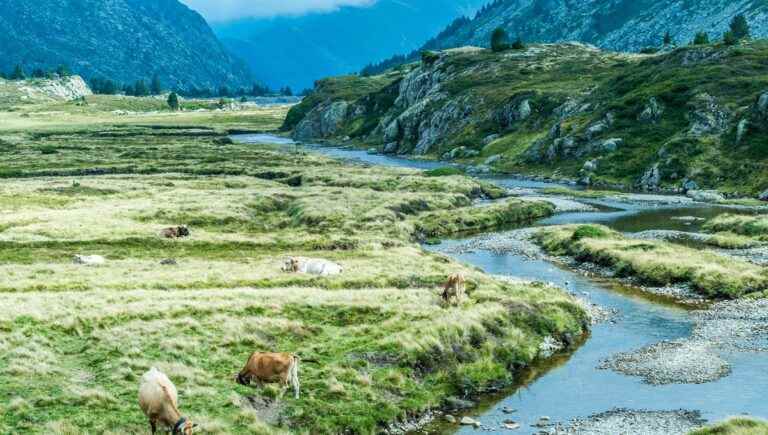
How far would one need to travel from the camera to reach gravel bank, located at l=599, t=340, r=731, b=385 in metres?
31.8

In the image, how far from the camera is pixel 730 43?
159 metres

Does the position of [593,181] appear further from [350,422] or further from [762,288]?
[350,422]

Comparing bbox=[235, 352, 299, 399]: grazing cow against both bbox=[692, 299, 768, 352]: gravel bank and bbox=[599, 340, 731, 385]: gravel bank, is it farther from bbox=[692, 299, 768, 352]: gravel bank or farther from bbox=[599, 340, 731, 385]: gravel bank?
bbox=[692, 299, 768, 352]: gravel bank

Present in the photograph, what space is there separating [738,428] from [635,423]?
404cm

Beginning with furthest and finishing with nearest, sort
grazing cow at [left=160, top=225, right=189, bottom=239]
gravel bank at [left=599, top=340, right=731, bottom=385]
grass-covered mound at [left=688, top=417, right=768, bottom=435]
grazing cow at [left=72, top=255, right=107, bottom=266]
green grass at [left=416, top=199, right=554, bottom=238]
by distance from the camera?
green grass at [left=416, top=199, right=554, bottom=238] → grazing cow at [left=160, top=225, right=189, bottom=239] → grazing cow at [left=72, top=255, right=107, bottom=266] → gravel bank at [left=599, top=340, right=731, bottom=385] → grass-covered mound at [left=688, top=417, right=768, bottom=435]

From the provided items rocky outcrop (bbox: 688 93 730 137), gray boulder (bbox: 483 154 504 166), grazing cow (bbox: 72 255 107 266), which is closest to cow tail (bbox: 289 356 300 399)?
grazing cow (bbox: 72 255 107 266)

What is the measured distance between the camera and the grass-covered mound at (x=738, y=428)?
23.4m

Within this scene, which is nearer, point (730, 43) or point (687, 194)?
point (687, 194)

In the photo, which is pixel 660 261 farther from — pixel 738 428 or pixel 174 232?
pixel 174 232

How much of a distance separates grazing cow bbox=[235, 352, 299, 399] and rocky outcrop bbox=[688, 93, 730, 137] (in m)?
110

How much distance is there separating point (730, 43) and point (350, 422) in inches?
6411

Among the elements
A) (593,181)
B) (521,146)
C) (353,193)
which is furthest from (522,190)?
(521,146)

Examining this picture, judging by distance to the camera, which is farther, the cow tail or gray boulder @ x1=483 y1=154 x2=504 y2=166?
gray boulder @ x1=483 y1=154 x2=504 y2=166

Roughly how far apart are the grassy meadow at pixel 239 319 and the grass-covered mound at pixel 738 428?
9766 mm
